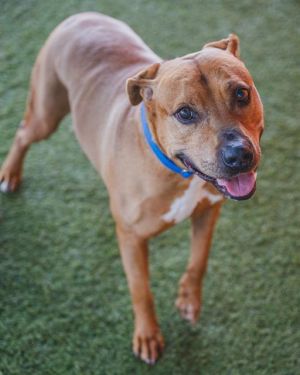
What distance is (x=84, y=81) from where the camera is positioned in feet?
8.51

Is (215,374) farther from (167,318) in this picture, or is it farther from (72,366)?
(72,366)

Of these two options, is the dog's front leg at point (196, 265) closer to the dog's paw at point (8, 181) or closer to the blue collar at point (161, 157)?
the blue collar at point (161, 157)

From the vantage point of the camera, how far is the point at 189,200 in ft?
7.27

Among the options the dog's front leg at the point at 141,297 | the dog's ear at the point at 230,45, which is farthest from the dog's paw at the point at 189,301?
the dog's ear at the point at 230,45

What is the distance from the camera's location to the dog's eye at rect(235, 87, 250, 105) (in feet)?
6.19

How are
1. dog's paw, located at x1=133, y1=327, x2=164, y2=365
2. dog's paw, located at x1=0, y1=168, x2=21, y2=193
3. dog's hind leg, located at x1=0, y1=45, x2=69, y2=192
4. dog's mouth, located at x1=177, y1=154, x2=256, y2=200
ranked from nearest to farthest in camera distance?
1. dog's mouth, located at x1=177, y1=154, x2=256, y2=200
2. dog's paw, located at x1=133, y1=327, x2=164, y2=365
3. dog's hind leg, located at x1=0, y1=45, x2=69, y2=192
4. dog's paw, located at x1=0, y1=168, x2=21, y2=193

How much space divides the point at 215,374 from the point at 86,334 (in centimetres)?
61

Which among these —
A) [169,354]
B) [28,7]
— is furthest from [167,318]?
[28,7]

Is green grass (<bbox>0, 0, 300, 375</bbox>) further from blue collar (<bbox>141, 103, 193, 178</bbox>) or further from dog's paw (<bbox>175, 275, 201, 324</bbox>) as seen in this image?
blue collar (<bbox>141, 103, 193, 178</bbox>)

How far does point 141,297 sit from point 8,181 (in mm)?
1179

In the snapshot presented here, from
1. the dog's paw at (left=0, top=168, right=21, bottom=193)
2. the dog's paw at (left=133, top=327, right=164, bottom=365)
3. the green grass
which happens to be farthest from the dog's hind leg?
the dog's paw at (left=133, top=327, right=164, bottom=365)

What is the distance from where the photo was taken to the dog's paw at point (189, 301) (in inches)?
104

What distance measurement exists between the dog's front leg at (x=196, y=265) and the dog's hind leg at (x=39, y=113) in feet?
3.01

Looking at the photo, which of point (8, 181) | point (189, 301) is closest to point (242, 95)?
point (189, 301)
